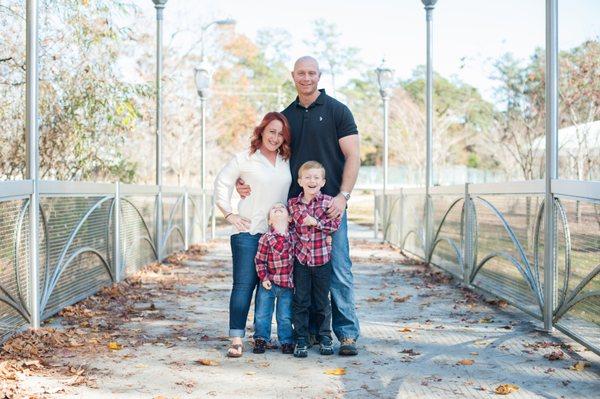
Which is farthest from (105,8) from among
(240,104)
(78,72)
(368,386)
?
(240,104)

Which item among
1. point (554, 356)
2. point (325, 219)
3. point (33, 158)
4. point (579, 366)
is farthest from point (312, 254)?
point (33, 158)

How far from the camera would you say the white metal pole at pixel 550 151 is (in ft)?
22.3

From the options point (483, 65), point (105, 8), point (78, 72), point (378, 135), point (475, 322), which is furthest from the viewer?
point (378, 135)

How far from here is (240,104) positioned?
44531mm

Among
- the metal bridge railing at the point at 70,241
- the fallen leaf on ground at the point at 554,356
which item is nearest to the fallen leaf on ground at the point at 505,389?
the fallen leaf on ground at the point at 554,356

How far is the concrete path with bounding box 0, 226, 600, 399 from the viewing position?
4887 millimetres

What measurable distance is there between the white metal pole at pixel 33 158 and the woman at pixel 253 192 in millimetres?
1652

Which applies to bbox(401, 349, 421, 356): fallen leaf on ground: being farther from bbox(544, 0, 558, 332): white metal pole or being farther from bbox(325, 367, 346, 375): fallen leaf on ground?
bbox(544, 0, 558, 332): white metal pole

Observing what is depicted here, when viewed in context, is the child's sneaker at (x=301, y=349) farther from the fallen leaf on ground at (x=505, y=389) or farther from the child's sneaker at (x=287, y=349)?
the fallen leaf on ground at (x=505, y=389)

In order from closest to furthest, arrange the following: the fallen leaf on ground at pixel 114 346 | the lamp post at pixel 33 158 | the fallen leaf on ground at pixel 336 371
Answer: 1. the fallen leaf on ground at pixel 336 371
2. the fallen leaf on ground at pixel 114 346
3. the lamp post at pixel 33 158

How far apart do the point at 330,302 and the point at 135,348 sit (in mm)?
1416

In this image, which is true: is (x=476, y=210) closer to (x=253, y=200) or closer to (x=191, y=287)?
(x=191, y=287)

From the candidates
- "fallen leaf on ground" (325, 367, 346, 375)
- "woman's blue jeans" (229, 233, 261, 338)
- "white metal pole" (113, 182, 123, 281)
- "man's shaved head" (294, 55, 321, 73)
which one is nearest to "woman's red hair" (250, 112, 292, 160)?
"man's shaved head" (294, 55, 321, 73)

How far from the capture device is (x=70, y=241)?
8.00 metres
